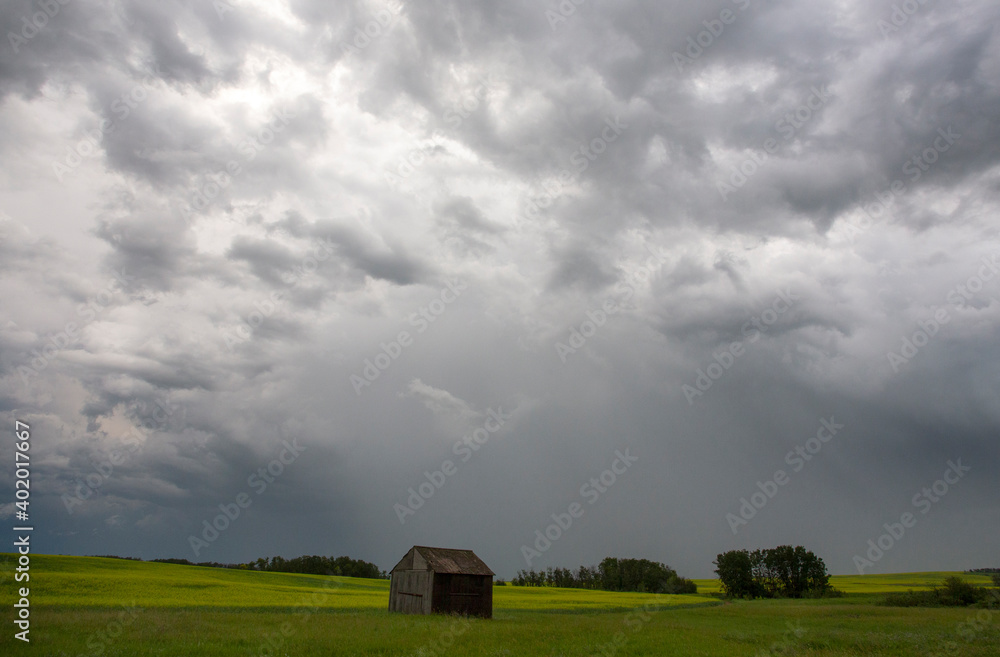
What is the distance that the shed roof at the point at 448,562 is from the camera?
3884cm

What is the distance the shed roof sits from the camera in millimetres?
38844

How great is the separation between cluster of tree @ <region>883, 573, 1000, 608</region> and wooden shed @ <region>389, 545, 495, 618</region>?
60465 millimetres

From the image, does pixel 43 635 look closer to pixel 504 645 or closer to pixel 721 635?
pixel 504 645

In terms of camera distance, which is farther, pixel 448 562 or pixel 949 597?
pixel 949 597

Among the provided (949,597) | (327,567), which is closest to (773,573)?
(949,597)

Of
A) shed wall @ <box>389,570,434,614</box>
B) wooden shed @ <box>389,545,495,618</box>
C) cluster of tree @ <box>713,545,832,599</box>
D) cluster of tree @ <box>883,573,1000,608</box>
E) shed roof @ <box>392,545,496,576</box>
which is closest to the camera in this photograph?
shed wall @ <box>389,570,434,614</box>

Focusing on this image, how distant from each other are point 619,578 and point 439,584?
98.5 m

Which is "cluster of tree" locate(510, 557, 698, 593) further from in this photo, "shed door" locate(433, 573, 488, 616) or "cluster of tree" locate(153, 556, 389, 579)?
"shed door" locate(433, 573, 488, 616)

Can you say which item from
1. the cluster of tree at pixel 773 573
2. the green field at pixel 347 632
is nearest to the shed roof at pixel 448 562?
the green field at pixel 347 632

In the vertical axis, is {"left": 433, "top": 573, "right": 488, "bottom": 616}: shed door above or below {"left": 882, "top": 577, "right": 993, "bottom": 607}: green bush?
above

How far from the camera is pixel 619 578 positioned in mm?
123312

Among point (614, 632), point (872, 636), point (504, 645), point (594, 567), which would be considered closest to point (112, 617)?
point (504, 645)

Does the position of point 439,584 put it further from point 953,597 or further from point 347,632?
point 953,597

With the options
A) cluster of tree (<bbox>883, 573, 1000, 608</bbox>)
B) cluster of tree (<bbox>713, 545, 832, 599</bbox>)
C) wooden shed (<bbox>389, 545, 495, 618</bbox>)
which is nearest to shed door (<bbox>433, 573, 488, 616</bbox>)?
wooden shed (<bbox>389, 545, 495, 618</bbox>)
